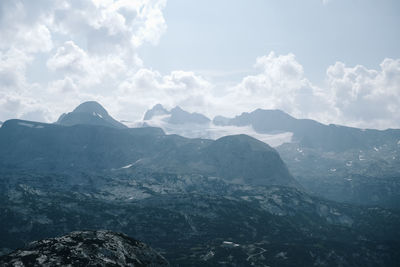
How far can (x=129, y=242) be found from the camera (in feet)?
147

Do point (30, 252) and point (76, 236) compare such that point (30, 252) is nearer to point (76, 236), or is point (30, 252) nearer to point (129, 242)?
point (76, 236)

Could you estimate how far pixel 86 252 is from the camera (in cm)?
3838

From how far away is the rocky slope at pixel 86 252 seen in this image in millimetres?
35781

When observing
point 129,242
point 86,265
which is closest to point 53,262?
point 86,265

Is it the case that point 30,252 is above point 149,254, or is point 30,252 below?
above

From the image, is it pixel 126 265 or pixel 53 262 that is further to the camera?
pixel 126 265

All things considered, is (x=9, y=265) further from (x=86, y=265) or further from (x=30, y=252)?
(x=86, y=265)

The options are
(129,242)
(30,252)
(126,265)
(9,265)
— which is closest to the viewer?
(9,265)

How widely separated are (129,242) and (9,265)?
47.0 feet

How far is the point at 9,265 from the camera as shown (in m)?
34.5

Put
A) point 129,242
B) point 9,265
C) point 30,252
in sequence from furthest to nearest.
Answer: point 129,242, point 30,252, point 9,265

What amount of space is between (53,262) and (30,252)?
11.7 feet

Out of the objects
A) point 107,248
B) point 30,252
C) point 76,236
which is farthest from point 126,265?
point 30,252

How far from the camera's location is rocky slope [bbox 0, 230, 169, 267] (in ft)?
117
